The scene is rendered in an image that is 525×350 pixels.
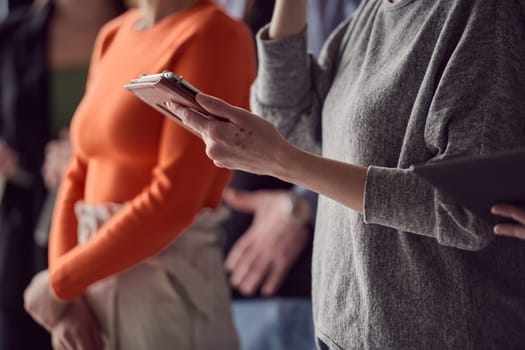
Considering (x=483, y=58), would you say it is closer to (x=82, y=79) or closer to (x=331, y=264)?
(x=331, y=264)

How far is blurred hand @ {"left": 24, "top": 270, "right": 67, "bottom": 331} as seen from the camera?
4.22 ft

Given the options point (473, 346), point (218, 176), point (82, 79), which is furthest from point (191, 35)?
point (82, 79)

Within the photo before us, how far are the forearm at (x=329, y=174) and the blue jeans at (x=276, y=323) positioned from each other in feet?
3.30

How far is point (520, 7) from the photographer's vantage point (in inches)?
32.1

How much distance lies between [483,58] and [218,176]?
599 mm

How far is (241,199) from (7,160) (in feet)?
2.04

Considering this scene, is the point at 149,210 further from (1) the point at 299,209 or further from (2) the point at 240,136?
(1) the point at 299,209

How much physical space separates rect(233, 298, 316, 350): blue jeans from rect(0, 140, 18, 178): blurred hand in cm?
68

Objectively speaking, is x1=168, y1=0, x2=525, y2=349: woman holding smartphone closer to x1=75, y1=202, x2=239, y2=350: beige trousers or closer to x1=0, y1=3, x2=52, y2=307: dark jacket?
x1=75, y1=202, x2=239, y2=350: beige trousers

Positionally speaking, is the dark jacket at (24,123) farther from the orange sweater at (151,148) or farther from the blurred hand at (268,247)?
the orange sweater at (151,148)

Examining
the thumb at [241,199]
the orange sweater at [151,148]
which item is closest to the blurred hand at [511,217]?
the orange sweater at [151,148]

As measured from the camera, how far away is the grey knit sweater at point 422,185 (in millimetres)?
799

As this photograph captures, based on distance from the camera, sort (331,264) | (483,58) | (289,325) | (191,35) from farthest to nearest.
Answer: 1. (289,325)
2. (191,35)
3. (331,264)
4. (483,58)

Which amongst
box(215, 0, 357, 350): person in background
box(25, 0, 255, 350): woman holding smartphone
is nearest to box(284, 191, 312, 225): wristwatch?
box(215, 0, 357, 350): person in background
